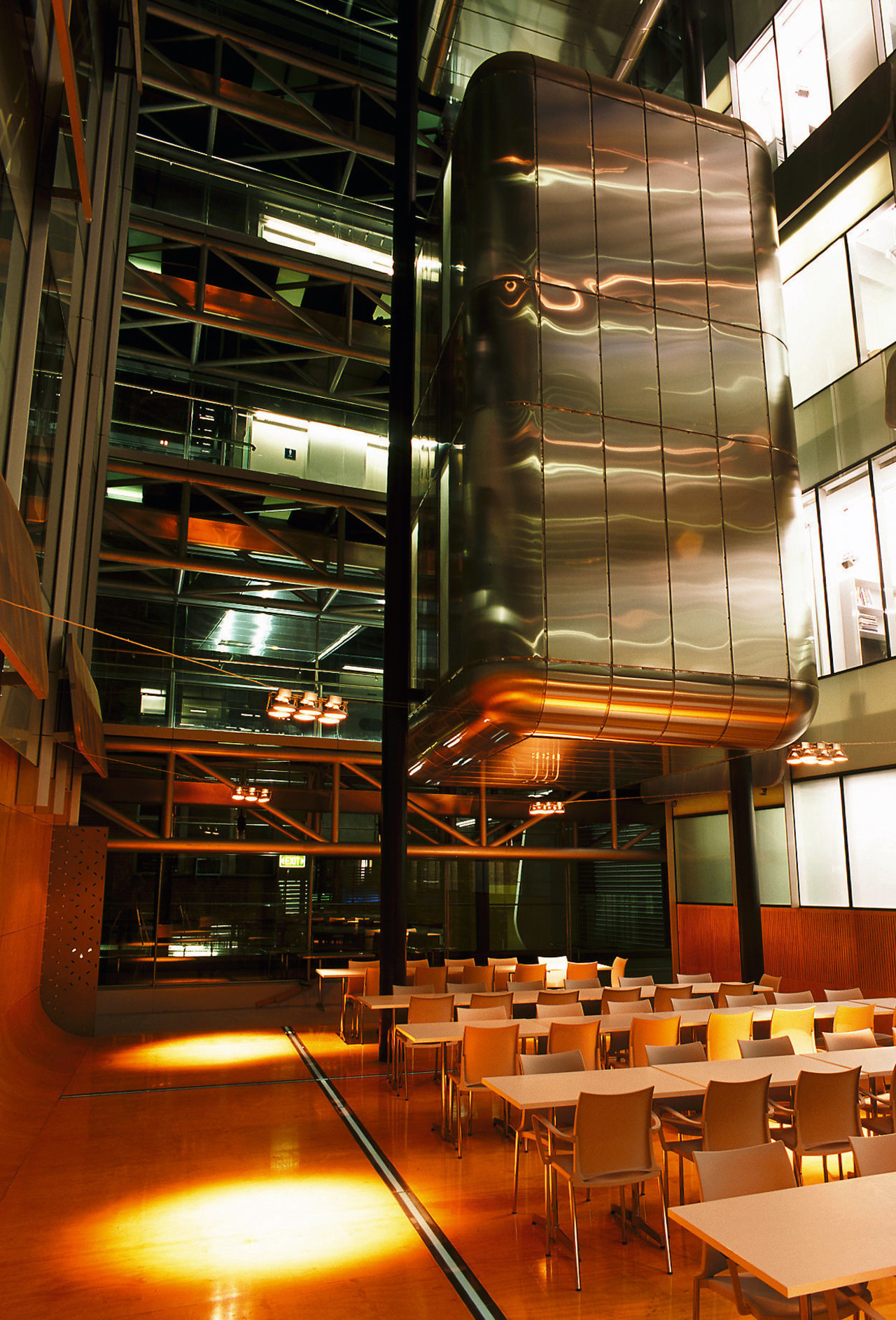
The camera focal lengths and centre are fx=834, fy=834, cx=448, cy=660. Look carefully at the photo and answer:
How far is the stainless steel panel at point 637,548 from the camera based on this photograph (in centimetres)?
892

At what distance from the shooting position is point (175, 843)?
13852mm

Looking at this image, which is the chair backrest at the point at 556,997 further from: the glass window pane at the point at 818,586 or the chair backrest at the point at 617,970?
the glass window pane at the point at 818,586

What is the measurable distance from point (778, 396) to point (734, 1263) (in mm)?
9545

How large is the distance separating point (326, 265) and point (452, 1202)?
1596 cm

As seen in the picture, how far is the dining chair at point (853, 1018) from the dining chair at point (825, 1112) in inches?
124

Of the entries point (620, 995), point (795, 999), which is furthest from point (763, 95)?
point (620, 995)

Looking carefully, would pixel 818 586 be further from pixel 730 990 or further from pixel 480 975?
pixel 480 975

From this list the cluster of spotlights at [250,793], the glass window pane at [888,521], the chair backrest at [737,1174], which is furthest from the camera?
the cluster of spotlights at [250,793]

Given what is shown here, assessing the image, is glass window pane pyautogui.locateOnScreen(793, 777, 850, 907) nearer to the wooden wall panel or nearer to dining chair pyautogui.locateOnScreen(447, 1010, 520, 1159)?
the wooden wall panel

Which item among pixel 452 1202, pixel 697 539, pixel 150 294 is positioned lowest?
pixel 452 1202

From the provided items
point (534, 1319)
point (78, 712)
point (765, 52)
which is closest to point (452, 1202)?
point (534, 1319)

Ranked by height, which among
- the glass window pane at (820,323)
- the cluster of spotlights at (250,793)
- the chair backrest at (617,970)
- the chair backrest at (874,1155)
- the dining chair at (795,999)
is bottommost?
the chair backrest at (617,970)

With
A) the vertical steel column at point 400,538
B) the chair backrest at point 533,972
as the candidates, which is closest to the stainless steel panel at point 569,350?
the vertical steel column at point 400,538

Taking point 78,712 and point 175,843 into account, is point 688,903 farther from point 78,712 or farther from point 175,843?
point 78,712
